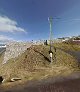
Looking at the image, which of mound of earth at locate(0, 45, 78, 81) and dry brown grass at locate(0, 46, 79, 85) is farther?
mound of earth at locate(0, 45, 78, 81)

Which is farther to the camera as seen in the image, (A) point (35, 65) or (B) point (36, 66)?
(A) point (35, 65)

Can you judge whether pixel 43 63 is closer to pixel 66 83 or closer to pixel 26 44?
pixel 26 44

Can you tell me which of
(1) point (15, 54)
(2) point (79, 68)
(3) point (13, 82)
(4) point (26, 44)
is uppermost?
(4) point (26, 44)

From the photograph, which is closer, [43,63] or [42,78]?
[42,78]

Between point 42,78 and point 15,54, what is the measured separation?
1453 centimetres

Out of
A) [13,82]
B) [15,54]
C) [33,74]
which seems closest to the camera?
[13,82]

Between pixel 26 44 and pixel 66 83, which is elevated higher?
pixel 26 44

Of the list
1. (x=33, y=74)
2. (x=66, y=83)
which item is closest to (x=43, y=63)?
(x=33, y=74)

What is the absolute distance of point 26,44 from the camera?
52.4 metres

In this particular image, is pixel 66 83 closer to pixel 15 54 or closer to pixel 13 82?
pixel 13 82

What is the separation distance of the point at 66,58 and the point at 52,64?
7028 mm

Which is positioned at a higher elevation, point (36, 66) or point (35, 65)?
point (35, 65)

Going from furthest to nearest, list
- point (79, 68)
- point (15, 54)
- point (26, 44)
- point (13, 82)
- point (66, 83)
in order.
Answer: point (26, 44)
point (15, 54)
point (79, 68)
point (13, 82)
point (66, 83)

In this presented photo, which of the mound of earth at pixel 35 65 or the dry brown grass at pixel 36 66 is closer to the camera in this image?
the dry brown grass at pixel 36 66
